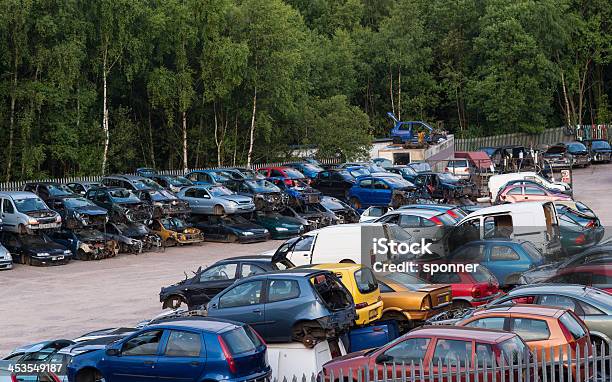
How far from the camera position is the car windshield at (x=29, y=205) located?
3259cm

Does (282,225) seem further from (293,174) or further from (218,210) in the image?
(293,174)

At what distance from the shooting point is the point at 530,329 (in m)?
13.3

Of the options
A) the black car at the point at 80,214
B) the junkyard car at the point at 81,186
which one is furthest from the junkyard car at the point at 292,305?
the junkyard car at the point at 81,186

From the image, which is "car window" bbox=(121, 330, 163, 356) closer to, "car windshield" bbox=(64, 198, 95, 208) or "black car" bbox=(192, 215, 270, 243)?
"car windshield" bbox=(64, 198, 95, 208)

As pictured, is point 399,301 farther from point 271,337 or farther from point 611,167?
point 611,167

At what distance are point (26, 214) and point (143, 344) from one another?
19.7m

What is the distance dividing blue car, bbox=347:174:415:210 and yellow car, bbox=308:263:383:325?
2162 cm

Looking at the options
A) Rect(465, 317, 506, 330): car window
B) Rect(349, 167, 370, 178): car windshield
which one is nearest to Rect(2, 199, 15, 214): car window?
Rect(349, 167, 370, 178): car windshield

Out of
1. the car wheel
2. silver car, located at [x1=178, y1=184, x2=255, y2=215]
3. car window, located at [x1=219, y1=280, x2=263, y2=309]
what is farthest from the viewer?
the car wheel

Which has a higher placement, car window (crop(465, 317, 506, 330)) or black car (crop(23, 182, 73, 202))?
car window (crop(465, 317, 506, 330))

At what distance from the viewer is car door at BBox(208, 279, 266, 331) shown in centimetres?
1609

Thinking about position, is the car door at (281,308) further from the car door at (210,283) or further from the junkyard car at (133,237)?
the junkyard car at (133,237)

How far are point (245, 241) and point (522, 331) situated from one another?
73.8 ft

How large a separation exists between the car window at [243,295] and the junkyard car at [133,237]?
17521 millimetres
